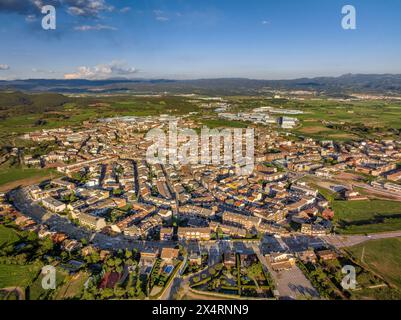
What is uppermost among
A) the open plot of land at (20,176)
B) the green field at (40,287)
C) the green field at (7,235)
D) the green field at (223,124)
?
the green field at (223,124)

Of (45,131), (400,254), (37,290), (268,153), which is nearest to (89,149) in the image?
(45,131)

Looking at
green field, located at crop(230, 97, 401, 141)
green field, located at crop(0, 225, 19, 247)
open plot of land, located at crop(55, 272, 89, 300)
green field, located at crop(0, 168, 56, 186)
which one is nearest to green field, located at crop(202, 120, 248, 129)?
green field, located at crop(230, 97, 401, 141)

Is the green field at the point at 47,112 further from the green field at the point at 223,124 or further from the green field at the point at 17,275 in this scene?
the green field at the point at 17,275

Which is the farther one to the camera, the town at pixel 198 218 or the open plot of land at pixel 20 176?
the open plot of land at pixel 20 176

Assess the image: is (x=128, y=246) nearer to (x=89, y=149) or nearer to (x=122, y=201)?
(x=122, y=201)
